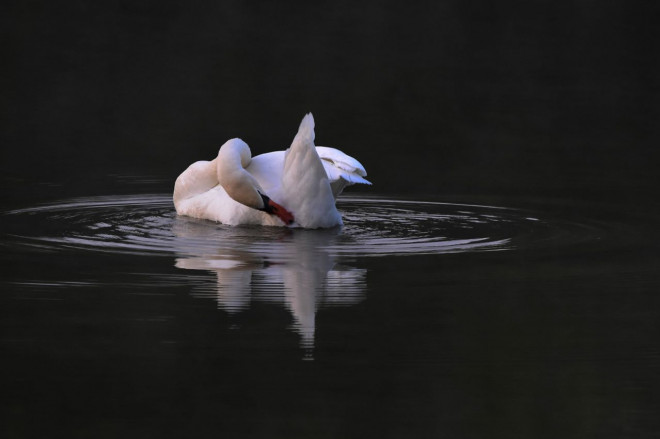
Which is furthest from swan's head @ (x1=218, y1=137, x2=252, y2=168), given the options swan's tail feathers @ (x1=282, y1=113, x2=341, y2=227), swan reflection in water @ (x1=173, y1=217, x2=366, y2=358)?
swan reflection in water @ (x1=173, y1=217, x2=366, y2=358)

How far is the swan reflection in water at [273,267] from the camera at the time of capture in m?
8.20

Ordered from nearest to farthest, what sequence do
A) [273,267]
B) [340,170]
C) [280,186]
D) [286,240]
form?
1. [273,267]
2. [286,240]
3. [280,186]
4. [340,170]

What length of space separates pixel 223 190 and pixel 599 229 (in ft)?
9.66

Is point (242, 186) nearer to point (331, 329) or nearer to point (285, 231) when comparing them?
point (285, 231)

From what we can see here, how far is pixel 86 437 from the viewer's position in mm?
5867

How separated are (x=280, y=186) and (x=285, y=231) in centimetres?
42

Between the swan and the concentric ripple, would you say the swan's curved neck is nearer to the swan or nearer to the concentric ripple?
the swan

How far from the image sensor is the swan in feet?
35.4

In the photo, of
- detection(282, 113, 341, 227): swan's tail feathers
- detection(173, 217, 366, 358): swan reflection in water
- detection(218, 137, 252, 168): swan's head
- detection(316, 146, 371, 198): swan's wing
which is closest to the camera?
detection(173, 217, 366, 358): swan reflection in water

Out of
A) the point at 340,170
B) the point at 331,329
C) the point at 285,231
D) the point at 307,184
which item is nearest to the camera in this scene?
the point at 331,329

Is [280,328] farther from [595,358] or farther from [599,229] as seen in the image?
[599,229]

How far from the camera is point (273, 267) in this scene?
9312mm

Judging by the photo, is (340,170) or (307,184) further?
(340,170)

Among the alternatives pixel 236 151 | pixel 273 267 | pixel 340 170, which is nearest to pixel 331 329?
pixel 273 267
